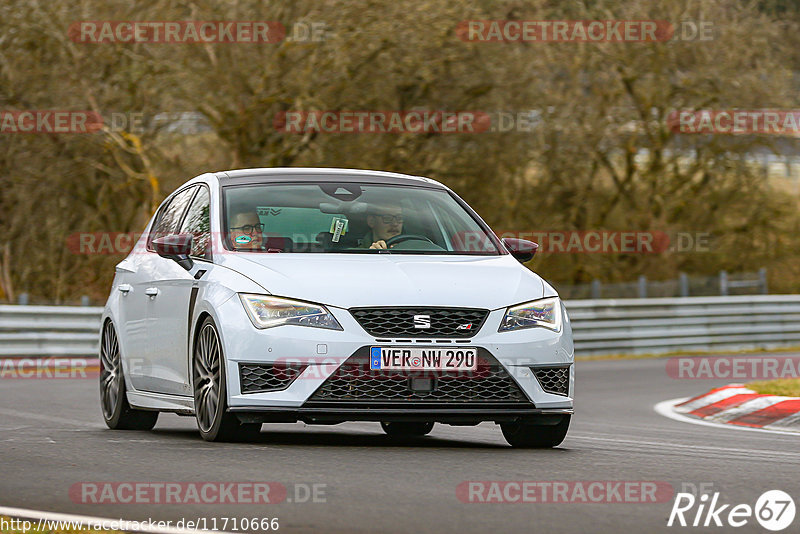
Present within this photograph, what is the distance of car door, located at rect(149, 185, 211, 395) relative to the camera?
9195 millimetres

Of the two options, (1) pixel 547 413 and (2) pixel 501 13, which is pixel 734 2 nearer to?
(2) pixel 501 13

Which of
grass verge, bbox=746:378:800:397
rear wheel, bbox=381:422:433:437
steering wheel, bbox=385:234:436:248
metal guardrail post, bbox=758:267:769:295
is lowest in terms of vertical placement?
metal guardrail post, bbox=758:267:769:295

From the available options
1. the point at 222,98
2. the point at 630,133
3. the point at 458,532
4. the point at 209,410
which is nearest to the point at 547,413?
the point at 209,410

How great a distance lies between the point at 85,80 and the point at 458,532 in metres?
20.7

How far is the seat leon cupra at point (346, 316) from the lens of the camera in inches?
327

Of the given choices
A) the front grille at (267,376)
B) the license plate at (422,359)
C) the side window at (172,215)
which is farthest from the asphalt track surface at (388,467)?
the side window at (172,215)

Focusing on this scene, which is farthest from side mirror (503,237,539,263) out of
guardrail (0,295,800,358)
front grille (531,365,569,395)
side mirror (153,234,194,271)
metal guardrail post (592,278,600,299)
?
metal guardrail post (592,278,600,299)

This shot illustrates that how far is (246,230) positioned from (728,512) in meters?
3.93

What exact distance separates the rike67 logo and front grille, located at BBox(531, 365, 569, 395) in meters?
1.98
